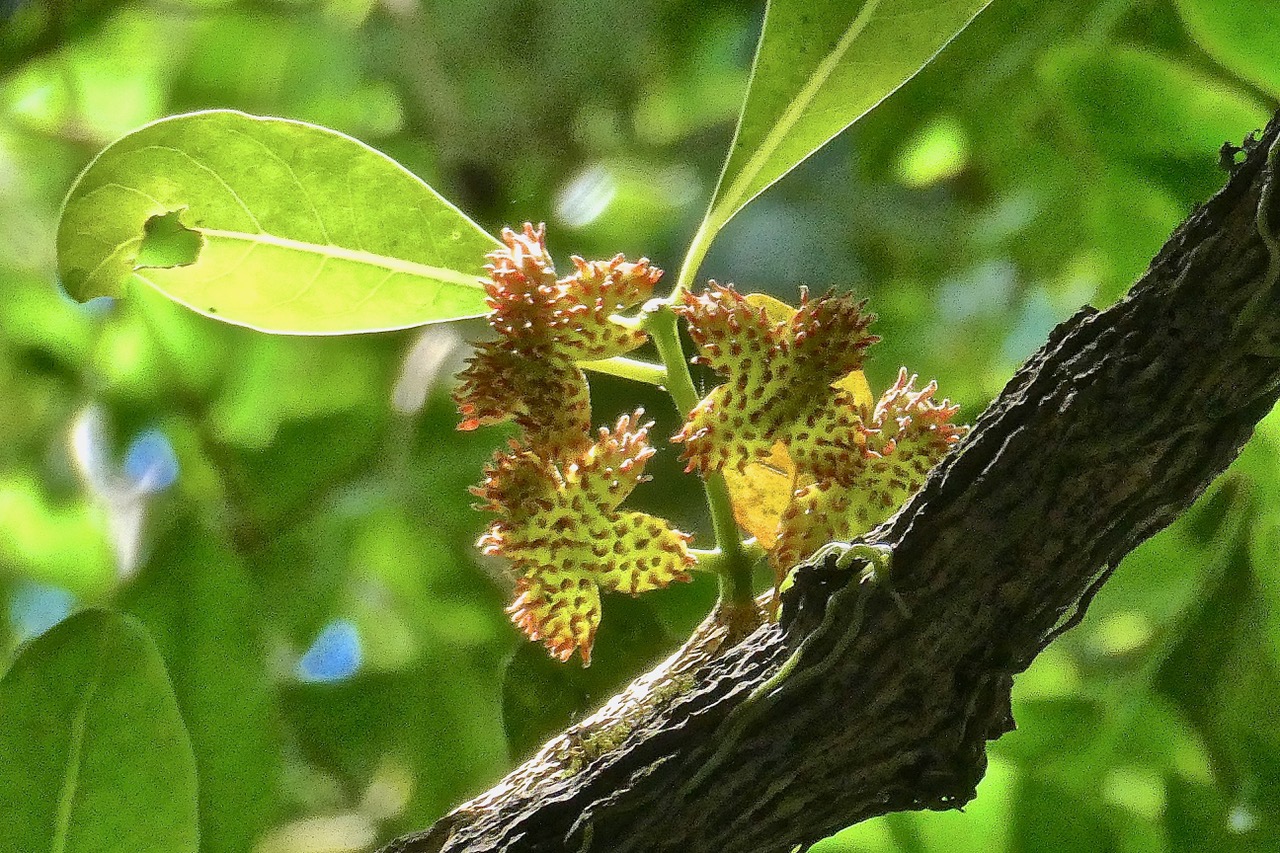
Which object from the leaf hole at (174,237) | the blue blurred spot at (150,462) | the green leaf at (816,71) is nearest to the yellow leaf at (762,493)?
the green leaf at (816,71)

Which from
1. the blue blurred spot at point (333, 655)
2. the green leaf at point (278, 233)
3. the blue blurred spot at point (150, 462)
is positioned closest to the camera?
the green leaf at point (278, 233)

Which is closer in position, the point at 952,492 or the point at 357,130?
the point at 952,492

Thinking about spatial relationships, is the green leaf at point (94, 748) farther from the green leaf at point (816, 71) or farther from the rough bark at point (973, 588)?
the green leaf at point (816, 71)

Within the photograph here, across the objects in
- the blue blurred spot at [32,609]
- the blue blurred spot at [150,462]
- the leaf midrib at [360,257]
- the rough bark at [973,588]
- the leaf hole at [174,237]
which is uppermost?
the blue blurred spot at [150,462]

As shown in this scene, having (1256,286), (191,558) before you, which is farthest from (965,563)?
(191,558)

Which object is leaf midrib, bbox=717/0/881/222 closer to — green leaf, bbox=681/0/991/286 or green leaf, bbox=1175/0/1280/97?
green leaf, bbox=681/0/991/286

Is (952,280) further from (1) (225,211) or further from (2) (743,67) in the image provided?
(1) (225,211)
